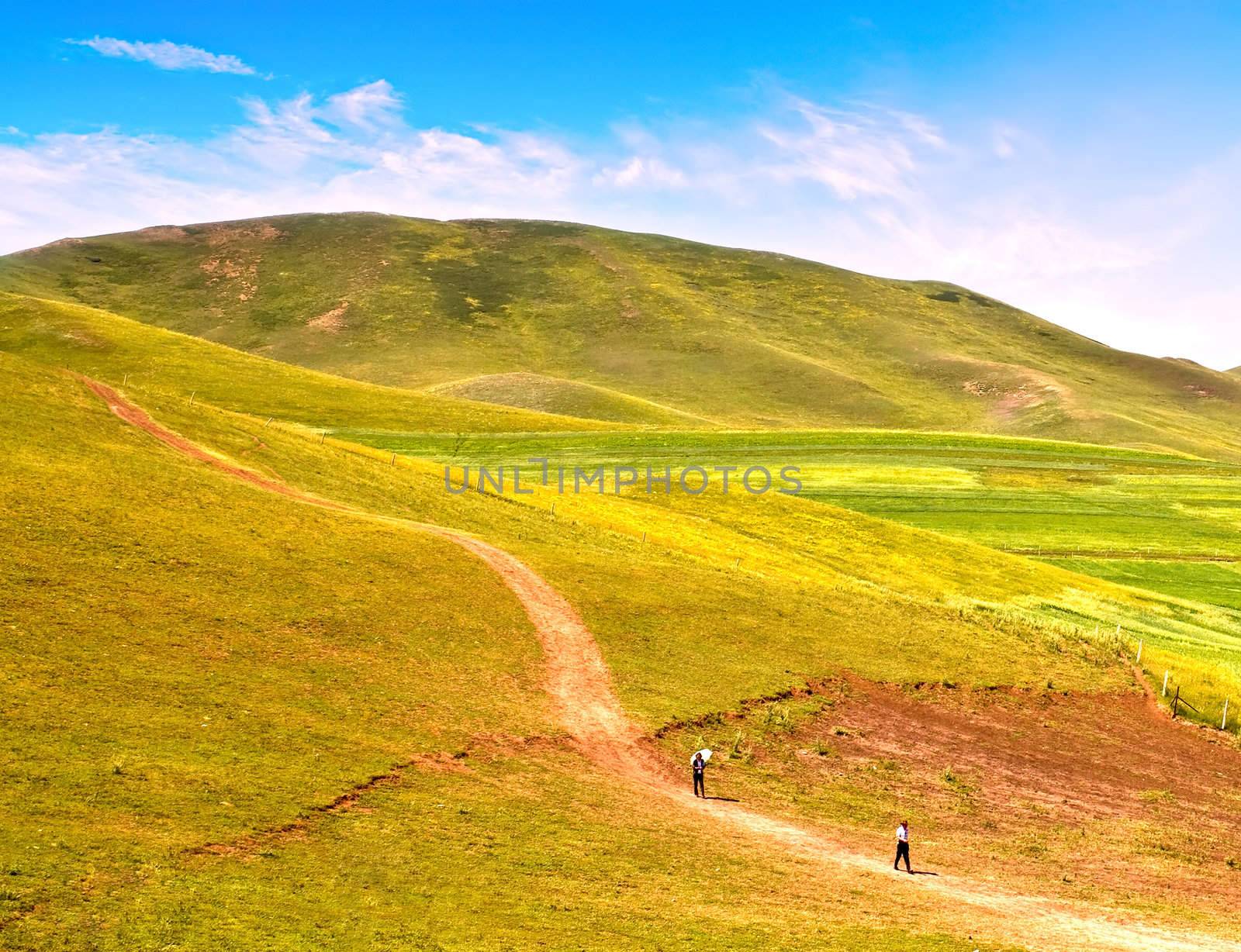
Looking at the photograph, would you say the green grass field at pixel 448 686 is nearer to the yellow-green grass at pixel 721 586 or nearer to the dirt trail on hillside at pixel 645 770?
the yellow-green grass at pixel 721 586

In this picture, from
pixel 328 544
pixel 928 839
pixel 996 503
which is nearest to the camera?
pixel 928 839

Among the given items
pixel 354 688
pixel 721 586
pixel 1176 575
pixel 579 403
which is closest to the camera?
pixel 354 688

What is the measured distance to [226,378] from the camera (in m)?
146

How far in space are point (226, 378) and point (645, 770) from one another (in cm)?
12793

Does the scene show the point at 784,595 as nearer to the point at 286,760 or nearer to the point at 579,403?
the point at 286,760

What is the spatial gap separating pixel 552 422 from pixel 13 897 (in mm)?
122365

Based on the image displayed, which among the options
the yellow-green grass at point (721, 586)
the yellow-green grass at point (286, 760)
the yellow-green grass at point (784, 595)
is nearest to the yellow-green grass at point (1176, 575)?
the yellow-green grass at point (784, 595)

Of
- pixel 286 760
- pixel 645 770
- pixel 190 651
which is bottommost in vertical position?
pixel 645 770

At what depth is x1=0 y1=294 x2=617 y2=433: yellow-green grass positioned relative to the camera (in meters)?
136

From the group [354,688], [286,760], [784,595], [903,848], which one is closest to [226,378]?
[784,595]

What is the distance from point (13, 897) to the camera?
2020 centimetres

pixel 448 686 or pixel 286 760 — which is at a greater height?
pixel 448 686

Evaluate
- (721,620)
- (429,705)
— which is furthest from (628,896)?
(721,620)

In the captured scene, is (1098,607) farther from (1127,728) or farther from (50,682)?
(50,682)
